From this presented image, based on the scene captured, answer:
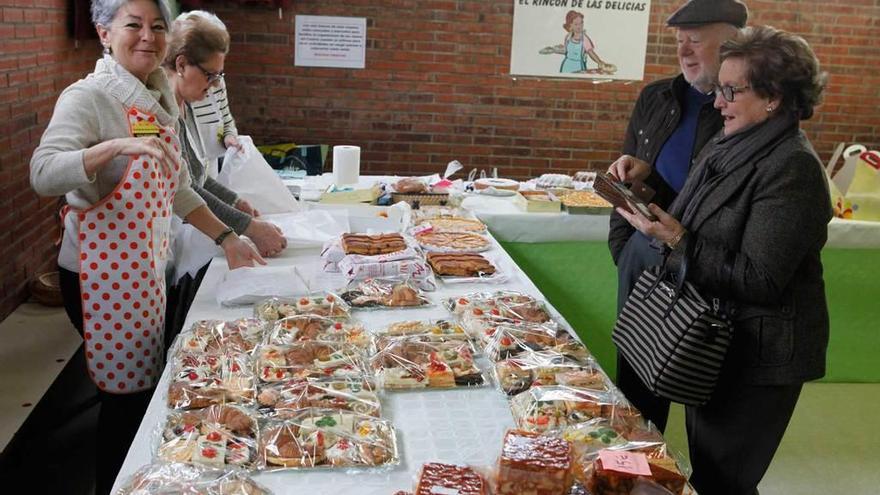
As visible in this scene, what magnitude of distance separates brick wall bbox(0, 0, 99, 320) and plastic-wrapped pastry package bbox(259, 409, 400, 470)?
2428 millimetres

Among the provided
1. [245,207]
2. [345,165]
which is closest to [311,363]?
[245,207]

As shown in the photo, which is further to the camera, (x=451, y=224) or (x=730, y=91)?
(x=451, y=224)

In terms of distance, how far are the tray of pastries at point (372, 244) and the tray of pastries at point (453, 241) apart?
0.13 meters

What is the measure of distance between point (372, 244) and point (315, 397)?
104 centimetres

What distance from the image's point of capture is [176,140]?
2086 millimetres

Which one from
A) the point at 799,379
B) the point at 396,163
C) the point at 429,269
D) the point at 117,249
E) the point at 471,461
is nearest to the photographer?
the point at 471,461

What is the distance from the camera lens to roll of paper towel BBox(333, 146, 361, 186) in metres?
3.59

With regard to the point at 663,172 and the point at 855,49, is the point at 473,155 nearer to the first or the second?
the point at 855,49

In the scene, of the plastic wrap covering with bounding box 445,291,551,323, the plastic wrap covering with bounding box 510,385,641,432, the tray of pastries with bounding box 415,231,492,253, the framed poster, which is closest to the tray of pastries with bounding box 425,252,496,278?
the tray of pastries with bounding box 415,231,492,253

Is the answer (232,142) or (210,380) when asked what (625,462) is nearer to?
(210,380)

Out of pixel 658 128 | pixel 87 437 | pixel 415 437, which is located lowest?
pixel 87 437

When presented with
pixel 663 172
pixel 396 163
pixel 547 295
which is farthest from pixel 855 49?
pixel 663 172

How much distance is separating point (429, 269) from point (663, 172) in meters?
0.81

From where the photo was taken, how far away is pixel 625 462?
124 centimetres
